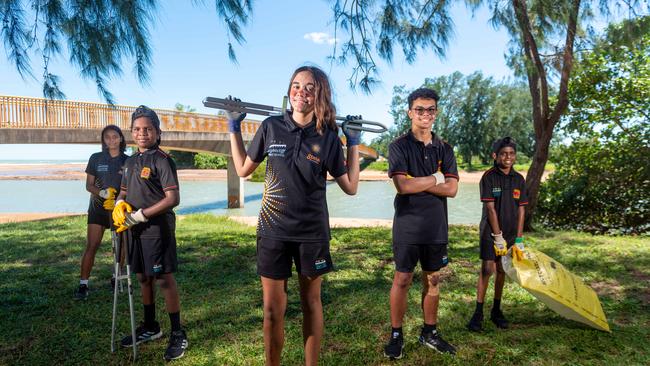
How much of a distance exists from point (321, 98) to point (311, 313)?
119 cm

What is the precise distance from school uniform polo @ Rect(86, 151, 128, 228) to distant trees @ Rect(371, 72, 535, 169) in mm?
49909

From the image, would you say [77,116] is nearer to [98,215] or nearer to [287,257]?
[98,215]

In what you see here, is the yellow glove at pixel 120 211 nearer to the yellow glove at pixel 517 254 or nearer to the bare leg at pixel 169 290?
the bare leg at pixel 169 290

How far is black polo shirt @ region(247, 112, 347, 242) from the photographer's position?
2309mm

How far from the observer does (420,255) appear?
3064 mm

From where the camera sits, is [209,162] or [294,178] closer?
[294,178]

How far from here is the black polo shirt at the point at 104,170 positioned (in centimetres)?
428

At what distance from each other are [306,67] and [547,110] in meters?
7.97

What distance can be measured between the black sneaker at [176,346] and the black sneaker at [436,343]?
69.1 inches

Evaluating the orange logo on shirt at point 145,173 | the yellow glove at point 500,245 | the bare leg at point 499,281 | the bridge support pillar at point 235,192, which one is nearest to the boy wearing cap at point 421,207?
the yellow glove at point 500,245

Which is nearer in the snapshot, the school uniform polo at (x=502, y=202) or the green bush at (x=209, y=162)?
the school uniform polo at (x=502, y=202)

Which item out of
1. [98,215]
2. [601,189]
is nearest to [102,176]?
[98,215]

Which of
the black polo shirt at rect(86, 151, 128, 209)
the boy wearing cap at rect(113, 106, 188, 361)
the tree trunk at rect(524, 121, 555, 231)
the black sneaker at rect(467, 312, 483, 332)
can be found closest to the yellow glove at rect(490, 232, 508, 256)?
the black sneaker at rect(467, 312, 483, 332)

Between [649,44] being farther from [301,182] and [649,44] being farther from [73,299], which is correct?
[73,299]
